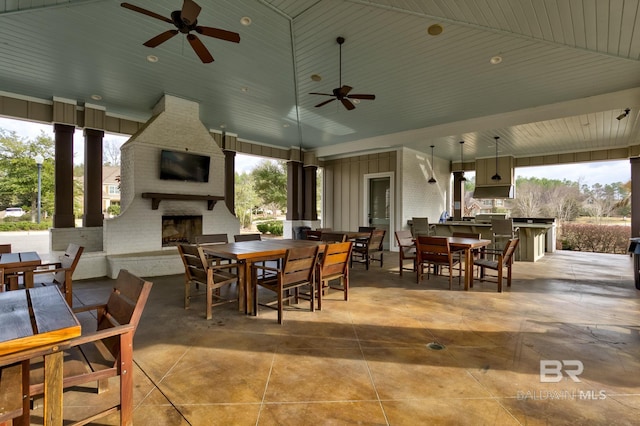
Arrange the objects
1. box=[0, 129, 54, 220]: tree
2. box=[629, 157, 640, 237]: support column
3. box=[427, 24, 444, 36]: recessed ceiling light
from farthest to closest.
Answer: box=[0, 129, 54, 220]: tree < box=[629, 157, 640, 237]: support column < box=[427, 24, 444, 36]: recessed ceiling light

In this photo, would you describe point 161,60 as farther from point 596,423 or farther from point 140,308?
point 596,423

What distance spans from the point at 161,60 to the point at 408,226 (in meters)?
7.52

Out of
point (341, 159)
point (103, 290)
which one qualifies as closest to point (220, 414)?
point (103, 290)

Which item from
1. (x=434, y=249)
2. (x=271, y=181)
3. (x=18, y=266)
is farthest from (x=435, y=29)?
(x=271, y=181)

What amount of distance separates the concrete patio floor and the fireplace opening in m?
2.22

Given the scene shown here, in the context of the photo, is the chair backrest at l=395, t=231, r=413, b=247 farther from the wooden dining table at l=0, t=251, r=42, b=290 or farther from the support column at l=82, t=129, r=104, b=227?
the support column at l=82, t=129, r=104, b=227

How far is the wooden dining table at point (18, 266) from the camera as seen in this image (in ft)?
9.13

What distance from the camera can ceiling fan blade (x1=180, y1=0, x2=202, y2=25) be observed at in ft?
8.83

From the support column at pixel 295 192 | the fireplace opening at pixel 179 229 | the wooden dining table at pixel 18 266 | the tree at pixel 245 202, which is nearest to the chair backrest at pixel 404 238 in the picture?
the fireplace opening at pixel 179 229

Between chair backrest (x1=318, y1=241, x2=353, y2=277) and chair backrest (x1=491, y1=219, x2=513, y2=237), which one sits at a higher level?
chair backrest (x1=491, y1=219, x2=513, y2=237)

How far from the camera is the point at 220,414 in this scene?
1721 mm

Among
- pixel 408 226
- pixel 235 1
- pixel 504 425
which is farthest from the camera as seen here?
pixel 408 226

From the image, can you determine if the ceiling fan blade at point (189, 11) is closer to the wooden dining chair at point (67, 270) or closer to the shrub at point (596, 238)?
the wooden dining chair at point (67, 270)

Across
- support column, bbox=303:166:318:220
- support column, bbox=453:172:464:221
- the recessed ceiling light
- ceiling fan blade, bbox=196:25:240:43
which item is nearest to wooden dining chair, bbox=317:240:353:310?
ceiling fan blade, bbox=196:25:240:43
